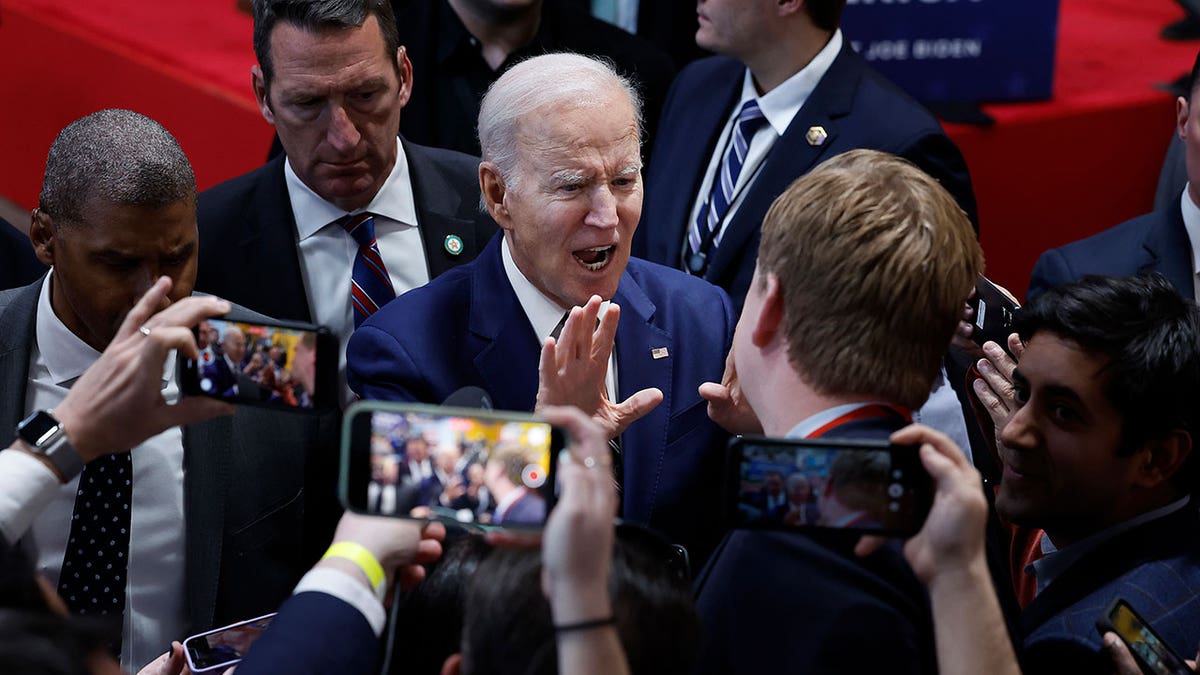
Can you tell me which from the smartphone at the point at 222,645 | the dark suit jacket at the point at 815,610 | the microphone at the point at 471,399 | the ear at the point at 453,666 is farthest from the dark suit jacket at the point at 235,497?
the dark suit jacket at the point at 815,610

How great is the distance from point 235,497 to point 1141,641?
1.64 meters

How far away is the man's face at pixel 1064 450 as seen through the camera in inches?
90.2

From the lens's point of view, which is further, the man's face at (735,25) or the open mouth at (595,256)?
the man's face at (735,25)

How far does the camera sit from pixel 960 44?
15.6 ft

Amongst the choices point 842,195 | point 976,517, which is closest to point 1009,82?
point 842,195

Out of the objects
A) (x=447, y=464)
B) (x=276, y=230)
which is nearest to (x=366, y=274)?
(x=276, y=230)

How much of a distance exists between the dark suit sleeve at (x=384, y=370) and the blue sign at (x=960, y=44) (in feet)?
8.75

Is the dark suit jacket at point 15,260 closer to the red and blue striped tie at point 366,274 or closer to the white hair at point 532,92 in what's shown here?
the red and blue striped tie at point 366,274

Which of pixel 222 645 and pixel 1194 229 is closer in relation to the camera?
pixel 222 645

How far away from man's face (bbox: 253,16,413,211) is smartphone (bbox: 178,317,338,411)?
4.56 ft

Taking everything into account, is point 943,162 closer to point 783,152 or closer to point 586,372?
point 783,152

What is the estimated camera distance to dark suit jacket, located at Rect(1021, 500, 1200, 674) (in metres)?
2.00

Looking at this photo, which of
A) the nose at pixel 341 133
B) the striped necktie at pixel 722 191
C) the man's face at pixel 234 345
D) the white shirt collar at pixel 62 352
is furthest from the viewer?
the striped necktie at pixel 722 191

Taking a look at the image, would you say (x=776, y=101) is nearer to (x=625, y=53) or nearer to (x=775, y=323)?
(x=625, y=53)
